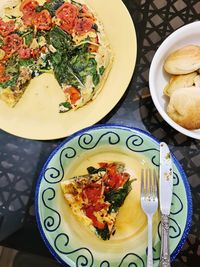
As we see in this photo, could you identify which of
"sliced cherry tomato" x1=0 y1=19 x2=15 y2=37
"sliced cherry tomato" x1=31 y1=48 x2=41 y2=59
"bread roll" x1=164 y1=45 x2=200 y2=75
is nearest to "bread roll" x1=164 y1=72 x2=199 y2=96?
"bread roll" x1=164 y1=45 x2=200 y2=75

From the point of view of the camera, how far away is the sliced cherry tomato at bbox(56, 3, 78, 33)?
1517 mm

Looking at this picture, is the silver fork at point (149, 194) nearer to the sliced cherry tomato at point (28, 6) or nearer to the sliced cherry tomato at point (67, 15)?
the sliced cherry tomato at point (67, 15)

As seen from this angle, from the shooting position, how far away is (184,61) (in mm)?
1337

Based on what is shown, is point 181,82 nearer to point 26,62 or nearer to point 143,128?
point 143,128

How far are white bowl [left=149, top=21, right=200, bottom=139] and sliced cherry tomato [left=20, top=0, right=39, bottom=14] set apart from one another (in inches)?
18.7

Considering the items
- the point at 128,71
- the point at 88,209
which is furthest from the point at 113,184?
the point at 128,71

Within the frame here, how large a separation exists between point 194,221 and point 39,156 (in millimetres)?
533

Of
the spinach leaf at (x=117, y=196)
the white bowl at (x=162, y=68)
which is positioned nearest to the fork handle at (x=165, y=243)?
the spinach leaf at (x=117, y=196)

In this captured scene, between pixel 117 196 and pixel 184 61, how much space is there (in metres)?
0.45

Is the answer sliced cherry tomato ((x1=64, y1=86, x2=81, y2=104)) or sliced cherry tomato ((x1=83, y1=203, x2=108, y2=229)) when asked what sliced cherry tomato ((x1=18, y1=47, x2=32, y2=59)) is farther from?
sliced cherry tomato ((x1=83, y1=203, x2=108, y2=229))

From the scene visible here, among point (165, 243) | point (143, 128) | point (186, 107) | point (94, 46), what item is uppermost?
point (94, 46)

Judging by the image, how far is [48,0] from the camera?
1.55 m

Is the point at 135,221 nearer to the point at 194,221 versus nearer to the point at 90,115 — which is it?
the point at 194,221

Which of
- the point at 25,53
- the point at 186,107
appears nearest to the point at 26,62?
the point at 25,53
